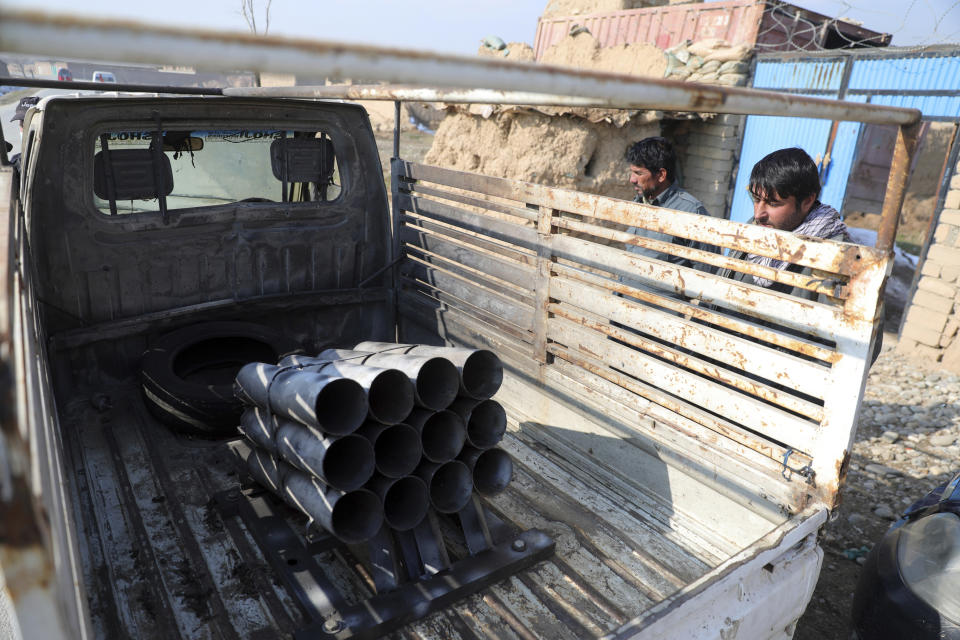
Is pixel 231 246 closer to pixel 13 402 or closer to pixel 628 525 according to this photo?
pixel 628 525

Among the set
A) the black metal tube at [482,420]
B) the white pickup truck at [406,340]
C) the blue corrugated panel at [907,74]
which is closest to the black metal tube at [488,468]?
the black metal tube at [482,420]

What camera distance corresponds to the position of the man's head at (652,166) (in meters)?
3.49

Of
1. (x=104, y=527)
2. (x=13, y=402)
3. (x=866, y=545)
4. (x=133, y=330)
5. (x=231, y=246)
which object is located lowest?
(x=866, y=545)

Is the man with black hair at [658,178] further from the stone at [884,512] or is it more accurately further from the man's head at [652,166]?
the stone at [884,512]

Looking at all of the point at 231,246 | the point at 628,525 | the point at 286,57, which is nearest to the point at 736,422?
the point at 628,525

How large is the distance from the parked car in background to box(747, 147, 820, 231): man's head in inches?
48.1

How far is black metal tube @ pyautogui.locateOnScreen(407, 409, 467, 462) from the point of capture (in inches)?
80.0

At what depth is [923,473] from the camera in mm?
4160

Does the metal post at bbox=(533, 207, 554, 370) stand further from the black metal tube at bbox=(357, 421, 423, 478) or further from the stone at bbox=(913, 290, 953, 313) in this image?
the stone at bbox=(913, 290, 953, 313)

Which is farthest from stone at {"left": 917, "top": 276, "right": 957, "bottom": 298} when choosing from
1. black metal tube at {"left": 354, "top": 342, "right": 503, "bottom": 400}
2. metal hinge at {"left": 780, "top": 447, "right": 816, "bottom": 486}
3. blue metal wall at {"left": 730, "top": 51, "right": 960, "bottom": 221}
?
black metal tube at {"left": 354, "top": 342, "right": 503, "bottom": 400}

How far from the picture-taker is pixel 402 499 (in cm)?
205

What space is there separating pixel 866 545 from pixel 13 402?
3.96 m

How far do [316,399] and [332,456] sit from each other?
0.77 ft

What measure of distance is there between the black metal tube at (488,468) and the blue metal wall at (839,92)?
647cm
